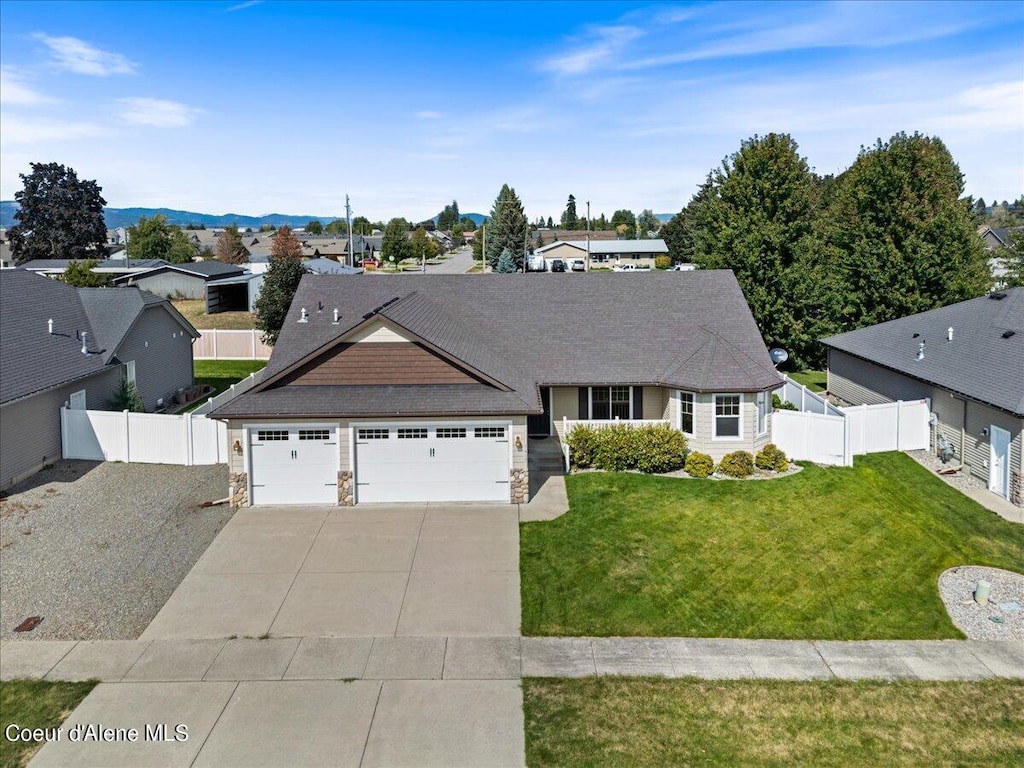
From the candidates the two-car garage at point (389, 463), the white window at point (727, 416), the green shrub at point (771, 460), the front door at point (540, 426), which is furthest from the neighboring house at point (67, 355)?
the green shrub at point (771, 460)

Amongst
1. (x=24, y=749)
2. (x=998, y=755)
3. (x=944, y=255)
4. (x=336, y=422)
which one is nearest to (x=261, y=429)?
(x=336, y=422)

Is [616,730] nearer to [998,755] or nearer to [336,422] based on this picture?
[998,755]

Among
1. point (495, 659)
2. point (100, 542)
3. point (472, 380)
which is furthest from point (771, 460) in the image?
point (100, 542)

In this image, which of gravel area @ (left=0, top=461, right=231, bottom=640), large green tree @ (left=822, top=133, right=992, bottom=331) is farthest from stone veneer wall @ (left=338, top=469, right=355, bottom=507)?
large green tree @ (left=822, top=133, right=992, bottom=331)

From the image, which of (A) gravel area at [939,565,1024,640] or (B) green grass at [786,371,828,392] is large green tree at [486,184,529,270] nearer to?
(B) green grass at [786,371,828,392]

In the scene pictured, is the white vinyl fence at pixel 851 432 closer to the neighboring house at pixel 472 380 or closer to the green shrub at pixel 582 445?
the neighboring house at pixel 472 380

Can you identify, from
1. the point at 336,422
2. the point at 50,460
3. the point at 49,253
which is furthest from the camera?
the point at 49,253

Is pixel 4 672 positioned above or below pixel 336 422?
below
